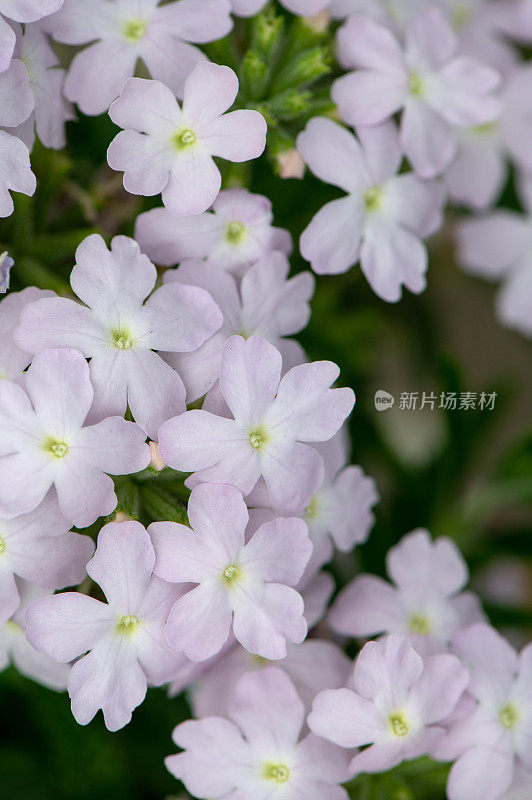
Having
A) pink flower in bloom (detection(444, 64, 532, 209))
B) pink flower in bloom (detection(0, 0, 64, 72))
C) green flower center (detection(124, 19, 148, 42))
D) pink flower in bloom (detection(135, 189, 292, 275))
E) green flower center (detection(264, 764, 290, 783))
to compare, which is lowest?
green flower center (detection(264, 764, 290, 783))

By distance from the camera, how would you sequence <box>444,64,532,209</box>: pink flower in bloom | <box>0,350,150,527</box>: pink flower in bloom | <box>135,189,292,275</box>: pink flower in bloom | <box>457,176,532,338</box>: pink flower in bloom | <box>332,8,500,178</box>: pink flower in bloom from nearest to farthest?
<box>0,350,150,527</box>: pink flower in bloom, <box>135,189,292,275</box>: pink flower in bloom, <box>332,8,500,178</box>: pink flower in bloom, <box>444,64,532,209</box>: pink flower in bloom, <box>457,176,532,338</box>: pink flower in bloom

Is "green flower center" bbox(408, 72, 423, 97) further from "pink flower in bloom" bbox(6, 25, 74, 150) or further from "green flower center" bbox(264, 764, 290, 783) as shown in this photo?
"green flower center" bbox(264, 764, 290, 783)

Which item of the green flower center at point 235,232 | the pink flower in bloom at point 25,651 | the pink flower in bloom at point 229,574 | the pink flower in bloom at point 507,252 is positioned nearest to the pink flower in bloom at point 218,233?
the green flower center at point 235,232

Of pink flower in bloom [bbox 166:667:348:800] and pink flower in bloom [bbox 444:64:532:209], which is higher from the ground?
pink flower in bloom [bbox 444:64:532:209]

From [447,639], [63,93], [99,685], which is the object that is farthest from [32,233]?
[447,639]

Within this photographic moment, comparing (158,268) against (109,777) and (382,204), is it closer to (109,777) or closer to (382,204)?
(382,204)

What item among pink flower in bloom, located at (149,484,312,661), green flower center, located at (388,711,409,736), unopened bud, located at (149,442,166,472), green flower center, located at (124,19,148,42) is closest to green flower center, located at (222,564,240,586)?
pink flower in bloom, located at (149,484,312,661)

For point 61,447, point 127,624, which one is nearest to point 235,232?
point 61,447
